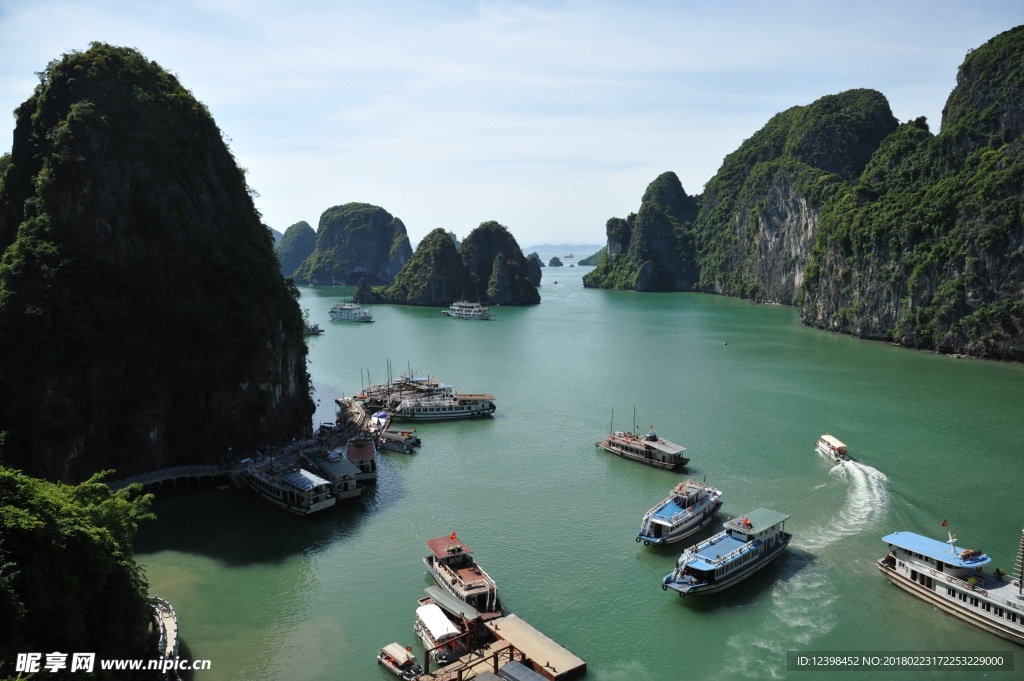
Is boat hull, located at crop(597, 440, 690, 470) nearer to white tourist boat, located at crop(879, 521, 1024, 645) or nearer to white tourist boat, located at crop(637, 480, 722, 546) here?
white tourist boat, located at crop(637, 480, 722, 546)

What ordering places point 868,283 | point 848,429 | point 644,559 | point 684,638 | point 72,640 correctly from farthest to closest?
point 868,283 < point 848,429 < point 644,559 < point 684,638 < point 72,640

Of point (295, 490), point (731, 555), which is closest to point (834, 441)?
point (731, 555)

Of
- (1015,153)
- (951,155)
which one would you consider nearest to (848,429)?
(1015,153)

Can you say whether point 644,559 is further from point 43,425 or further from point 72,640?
point 43,425

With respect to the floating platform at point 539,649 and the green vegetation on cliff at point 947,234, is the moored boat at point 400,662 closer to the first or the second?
the floating platform at point 539,649

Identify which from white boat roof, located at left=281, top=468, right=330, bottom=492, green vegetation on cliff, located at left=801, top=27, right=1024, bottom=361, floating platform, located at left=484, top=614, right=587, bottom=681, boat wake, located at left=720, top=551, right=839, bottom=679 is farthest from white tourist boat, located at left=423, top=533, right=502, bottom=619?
green vegetation on cliff, located at left=801, top=27, right=1024, bottom=361
